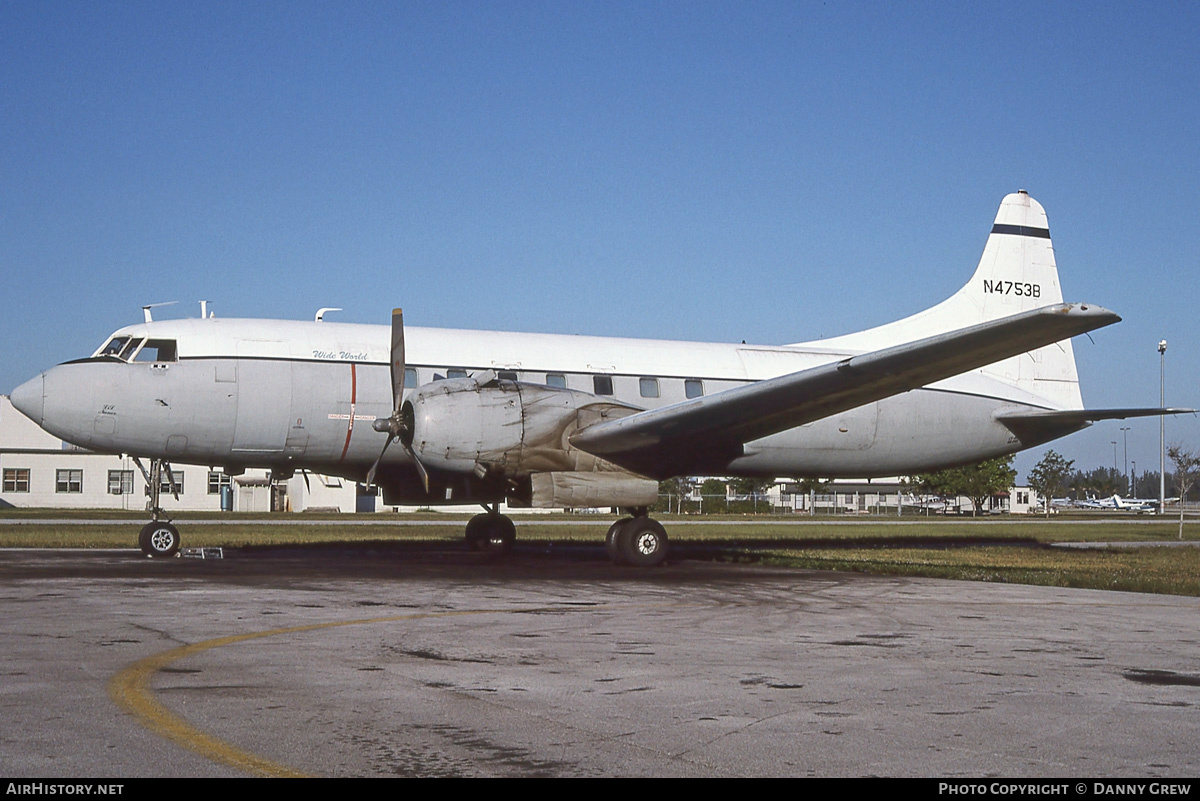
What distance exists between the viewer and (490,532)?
78.9ft

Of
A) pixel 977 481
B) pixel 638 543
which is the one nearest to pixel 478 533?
pixel 638 543

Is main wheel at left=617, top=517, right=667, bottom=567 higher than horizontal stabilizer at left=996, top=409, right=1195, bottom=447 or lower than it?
lower

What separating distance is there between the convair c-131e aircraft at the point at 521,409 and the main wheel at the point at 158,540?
0.03m

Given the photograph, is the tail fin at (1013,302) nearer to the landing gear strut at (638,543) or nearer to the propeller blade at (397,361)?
the landing gear strut at (638,543)

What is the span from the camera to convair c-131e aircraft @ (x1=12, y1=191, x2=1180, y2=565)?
18078mm

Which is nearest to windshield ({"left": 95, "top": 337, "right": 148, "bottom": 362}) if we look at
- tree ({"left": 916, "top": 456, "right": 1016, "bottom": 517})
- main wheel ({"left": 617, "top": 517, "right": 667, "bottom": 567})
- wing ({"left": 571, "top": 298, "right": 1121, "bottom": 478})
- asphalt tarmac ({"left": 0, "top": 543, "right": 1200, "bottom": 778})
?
asphalt tarmac ({"left": 0, "top": 543, "right": 1200, "bottom": 778})

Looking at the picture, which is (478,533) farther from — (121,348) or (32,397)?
(32,397)

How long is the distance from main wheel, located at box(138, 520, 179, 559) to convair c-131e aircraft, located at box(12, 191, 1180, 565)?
3cm

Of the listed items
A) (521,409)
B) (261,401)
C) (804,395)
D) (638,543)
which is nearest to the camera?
(804,395)

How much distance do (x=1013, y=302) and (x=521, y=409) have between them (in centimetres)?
1383

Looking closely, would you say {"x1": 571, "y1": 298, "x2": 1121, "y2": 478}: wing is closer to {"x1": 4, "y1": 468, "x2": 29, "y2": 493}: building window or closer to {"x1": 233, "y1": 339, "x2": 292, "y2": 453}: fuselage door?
{"x1": 233, "y1": 339, "x2": 292, "y2": 453}: fuselage door

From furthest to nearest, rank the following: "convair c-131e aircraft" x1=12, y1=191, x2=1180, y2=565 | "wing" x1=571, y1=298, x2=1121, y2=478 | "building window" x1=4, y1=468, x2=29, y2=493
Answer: "building window" x1=4, y1=468, x2=29, y2=493
"convair c-131e aircraft" x1=12, y1=191, x2=1180, y2=565
"wing" x1=571, y1=298, x2=1121, y2=478
